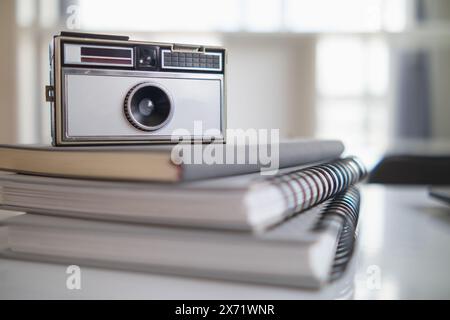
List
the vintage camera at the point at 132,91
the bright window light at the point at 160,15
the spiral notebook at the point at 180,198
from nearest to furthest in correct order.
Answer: the spiral notebook at the point at 180,198 < the vintage camera at the point at 132,91 < the bright window light at the point at 160,15

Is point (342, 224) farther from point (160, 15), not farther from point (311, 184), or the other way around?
point (160, 15)

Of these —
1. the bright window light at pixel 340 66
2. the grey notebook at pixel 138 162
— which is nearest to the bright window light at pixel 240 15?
the bright window light at pixel 340 66

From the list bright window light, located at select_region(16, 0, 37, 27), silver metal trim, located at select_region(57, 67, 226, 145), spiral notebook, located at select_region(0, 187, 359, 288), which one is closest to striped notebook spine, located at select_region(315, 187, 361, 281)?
spiral notebook, located at select_region(0, 187, 359, 288)

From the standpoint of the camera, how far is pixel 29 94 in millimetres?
3611

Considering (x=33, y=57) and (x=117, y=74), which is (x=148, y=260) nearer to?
(x=117, y=74)

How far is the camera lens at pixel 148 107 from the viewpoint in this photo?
0.52m

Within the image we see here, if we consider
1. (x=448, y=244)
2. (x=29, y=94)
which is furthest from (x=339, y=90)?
(x=448, y=244)

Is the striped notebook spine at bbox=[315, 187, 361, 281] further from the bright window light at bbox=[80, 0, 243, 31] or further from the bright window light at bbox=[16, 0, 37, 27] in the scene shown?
the bright window light at bbox=[16, 0, 37, 27]

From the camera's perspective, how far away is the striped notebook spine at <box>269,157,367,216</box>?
359 millimetres

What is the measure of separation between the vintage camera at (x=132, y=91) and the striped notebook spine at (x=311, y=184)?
5.3 inches

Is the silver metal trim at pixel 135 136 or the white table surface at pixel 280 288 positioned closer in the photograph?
the white table surface at pixel 280 288

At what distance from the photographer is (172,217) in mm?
344

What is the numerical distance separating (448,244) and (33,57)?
3619 millimetres

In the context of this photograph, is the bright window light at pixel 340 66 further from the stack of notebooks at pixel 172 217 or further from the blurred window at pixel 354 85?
the stack of notebooks at pixel 172 217
